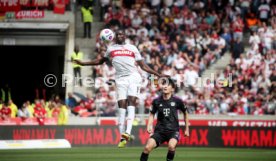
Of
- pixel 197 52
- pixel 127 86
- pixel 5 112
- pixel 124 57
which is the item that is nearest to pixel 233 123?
pixel 197 52

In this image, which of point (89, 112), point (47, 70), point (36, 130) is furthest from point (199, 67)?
point (47, 70)

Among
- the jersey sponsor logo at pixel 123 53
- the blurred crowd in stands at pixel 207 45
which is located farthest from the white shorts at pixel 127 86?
the blurred crowd in stands at pixel 207 45

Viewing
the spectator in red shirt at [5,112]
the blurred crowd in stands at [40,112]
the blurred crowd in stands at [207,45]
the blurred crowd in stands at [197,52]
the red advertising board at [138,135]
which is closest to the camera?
the red advertising board at [138,135]

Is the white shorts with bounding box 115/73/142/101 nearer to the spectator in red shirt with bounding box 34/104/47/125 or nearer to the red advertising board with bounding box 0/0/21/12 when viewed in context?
the spectator in red shirt with bounding box 34/104/47/125

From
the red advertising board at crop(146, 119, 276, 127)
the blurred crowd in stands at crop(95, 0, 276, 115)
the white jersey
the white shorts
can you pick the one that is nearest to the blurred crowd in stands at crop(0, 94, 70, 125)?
the blurred crowd in stands at crop(95, 0, 276, 115)

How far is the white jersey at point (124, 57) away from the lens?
20688 mm

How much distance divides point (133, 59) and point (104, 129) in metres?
10.5

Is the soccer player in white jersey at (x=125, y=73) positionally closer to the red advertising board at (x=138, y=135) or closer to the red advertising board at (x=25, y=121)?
the red advertising board at (x=138, y=135)

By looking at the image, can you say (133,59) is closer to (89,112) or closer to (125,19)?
(89,112)

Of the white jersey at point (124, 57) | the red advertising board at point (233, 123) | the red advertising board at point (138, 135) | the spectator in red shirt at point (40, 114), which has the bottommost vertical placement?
the red advertising board at point (138, 135)

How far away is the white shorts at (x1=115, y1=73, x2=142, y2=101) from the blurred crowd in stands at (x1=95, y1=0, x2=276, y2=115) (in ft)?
42.8

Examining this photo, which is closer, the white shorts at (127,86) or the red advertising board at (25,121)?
the white shorts at (127,86)

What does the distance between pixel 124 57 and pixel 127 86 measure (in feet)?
2.46

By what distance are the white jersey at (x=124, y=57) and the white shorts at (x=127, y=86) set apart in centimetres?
13
